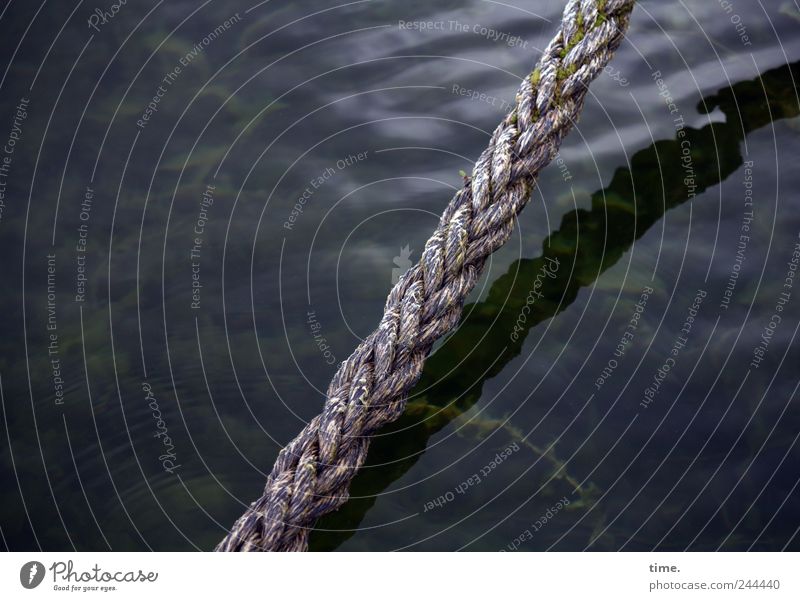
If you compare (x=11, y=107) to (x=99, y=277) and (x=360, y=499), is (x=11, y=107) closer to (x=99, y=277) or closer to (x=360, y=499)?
(x=99, y=277)

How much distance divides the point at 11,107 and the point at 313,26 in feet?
1.96

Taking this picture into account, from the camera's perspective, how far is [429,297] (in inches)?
55.9

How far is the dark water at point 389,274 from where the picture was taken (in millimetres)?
1462

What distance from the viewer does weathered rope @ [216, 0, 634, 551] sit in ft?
A: 4.30

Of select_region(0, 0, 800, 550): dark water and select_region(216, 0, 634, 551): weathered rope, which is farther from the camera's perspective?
select_region(0, 0, 800, 550): dark water
